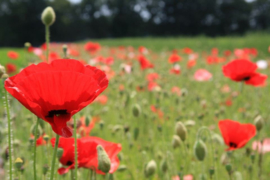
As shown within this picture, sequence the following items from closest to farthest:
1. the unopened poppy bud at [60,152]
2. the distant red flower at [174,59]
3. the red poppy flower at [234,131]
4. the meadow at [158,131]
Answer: the unopened poppy bud at [60,152] → the red poppy flower at [234,131] → the meadow at [158,131] → the distant red flower at [174,59]

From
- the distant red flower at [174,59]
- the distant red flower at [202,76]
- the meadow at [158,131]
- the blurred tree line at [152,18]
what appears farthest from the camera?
the blurred tree line at [152,18]

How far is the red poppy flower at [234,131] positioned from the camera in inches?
44.3

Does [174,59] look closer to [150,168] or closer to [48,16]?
[150,168]

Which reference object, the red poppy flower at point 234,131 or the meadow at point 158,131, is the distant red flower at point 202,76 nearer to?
the meadow at point 158,131

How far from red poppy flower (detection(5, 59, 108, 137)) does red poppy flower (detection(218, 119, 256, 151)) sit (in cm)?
64

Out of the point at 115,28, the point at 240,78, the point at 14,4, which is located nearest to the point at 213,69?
the point at 240,78

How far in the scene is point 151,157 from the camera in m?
1.83

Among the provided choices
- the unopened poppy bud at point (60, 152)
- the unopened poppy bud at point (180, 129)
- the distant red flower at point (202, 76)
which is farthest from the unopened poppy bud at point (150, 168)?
the distant red flower at point (202, 76)

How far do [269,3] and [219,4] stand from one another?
8.30 meters

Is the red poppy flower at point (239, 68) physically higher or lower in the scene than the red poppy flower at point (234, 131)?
higher

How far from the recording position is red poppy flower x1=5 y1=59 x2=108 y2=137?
57 centimetres

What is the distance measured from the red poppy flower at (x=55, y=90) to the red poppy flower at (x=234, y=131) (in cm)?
64

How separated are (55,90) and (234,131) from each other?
29.3 inches

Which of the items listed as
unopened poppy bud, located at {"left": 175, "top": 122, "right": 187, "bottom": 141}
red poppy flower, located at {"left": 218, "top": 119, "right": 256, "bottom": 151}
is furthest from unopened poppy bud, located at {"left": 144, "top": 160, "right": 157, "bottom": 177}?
red poppy flower, located at {"left": 218, "top": 119, "right": 256, "bottom": 151}
